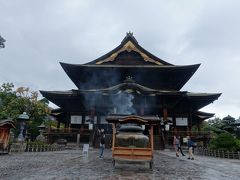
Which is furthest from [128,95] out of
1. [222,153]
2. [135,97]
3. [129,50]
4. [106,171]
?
[106,171]

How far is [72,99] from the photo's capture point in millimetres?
25797

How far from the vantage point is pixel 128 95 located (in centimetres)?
2269

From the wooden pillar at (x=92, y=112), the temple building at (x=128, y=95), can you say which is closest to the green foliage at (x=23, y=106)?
the temple building at (x=128, y=95)

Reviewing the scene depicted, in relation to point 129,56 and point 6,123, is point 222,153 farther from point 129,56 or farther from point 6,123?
point 6,123

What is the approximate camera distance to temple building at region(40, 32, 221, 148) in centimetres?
2277

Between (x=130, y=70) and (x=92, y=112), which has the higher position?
(x=130, y=70)

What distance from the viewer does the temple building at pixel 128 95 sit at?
22.8 meters

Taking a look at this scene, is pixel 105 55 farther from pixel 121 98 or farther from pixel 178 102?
pixel 178 102

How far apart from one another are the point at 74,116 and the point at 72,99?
78.6 inches

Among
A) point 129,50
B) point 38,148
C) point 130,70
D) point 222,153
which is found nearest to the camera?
point 222,153

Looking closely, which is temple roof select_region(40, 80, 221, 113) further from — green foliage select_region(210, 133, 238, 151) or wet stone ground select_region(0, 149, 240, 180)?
wet stone ground select_region(0, 149, 240, 180)

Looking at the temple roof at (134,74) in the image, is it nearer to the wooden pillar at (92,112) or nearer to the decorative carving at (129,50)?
the decorative carving at (129,50)

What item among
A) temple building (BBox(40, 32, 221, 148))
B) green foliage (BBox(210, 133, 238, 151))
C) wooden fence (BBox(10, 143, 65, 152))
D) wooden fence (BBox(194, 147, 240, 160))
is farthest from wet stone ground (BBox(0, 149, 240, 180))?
temple building (BBox(40, 32, 221, 148))

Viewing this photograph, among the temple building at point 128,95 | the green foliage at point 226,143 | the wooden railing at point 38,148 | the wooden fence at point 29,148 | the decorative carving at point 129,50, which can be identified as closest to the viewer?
the wooden fence at point 29,148
